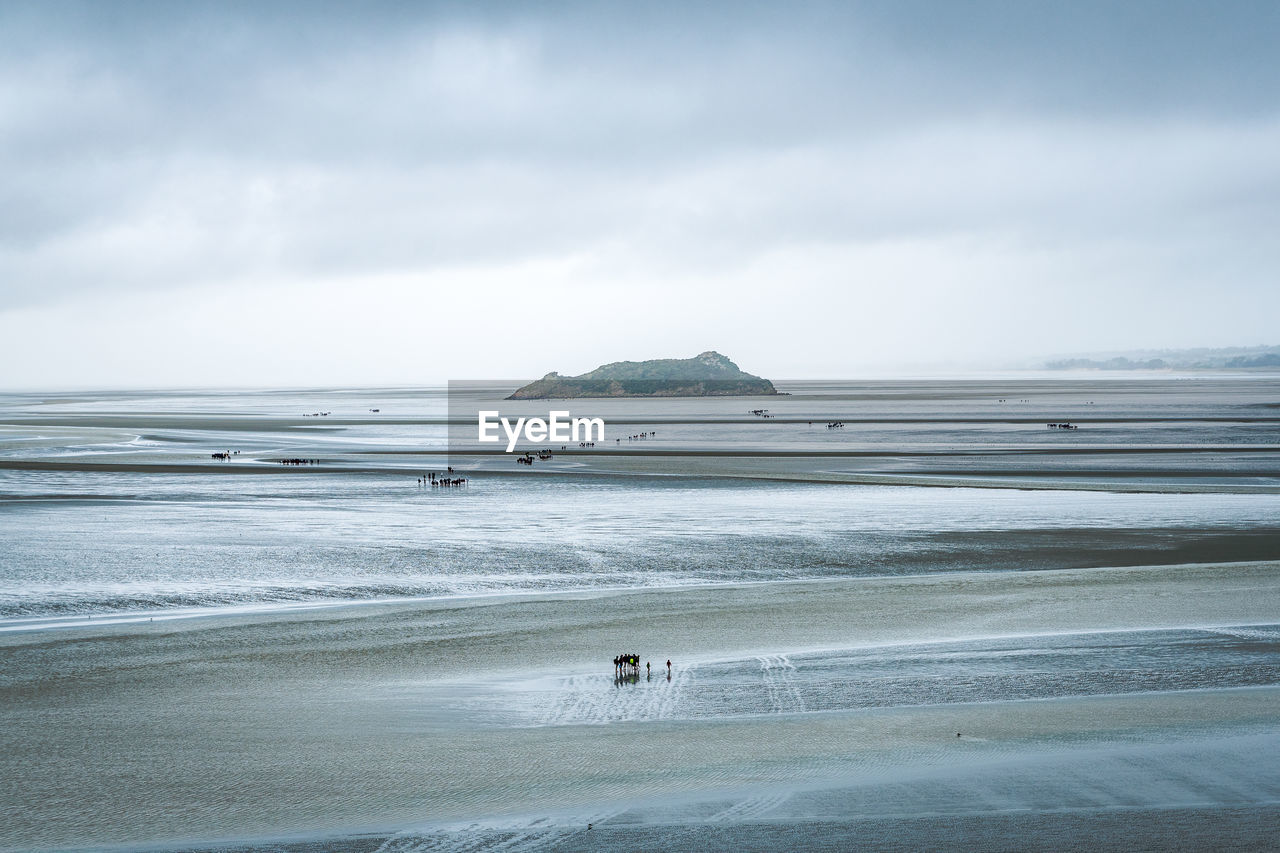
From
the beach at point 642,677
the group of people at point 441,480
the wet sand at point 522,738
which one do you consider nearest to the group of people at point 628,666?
the beach at point 642,677

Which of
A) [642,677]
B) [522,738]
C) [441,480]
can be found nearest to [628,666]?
[642,677]

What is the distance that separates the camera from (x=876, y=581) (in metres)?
23.5

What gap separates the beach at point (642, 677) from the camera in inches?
436

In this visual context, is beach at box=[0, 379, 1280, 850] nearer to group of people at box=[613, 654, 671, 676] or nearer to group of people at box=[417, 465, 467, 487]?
group of people at box=[613, 654, 671, 676]

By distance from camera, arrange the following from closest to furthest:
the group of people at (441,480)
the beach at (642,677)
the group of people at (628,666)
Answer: the beach at (642,677) → the group of people at (628,666) → the group of people at (441,480)

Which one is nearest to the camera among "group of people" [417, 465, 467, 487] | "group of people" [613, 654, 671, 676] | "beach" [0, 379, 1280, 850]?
"beach" [0, 379, 1280, 850]

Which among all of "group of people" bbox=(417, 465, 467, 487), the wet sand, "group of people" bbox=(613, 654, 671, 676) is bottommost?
the wet sand

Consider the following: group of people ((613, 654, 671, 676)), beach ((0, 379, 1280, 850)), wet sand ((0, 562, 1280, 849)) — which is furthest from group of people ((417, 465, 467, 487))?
group of people ((613, 654, 671, 676))

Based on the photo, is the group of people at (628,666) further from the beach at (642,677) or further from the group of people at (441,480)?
the group of people at (441,480)

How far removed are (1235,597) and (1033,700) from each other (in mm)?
9135

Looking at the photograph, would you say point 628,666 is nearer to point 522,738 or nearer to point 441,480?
point 522,738

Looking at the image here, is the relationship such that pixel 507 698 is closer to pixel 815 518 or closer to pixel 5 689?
pixel 5 689

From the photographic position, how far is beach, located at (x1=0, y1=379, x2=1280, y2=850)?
11.1 m

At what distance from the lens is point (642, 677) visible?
1598cm
